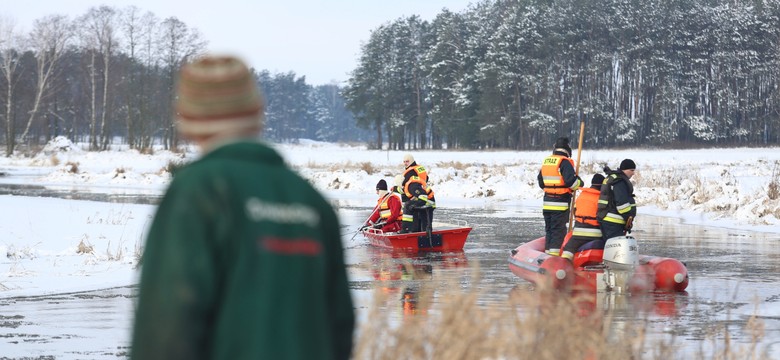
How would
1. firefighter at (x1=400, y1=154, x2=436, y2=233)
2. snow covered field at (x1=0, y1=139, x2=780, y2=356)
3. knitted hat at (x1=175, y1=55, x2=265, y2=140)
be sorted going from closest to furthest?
1. knitted hat at (x1=175, y1=55, x2=265, y2=140)
2. snow covered field at (x1=0, y1=139, x2=780, y2=356)
3. firefighter at (x1=400, y1=154, x2=436, y2=233)

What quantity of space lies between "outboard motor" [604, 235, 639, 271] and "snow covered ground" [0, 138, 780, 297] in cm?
534

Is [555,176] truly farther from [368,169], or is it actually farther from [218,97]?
[368,169]

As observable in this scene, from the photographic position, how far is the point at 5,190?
33250mm

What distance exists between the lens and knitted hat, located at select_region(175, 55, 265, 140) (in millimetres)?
2635

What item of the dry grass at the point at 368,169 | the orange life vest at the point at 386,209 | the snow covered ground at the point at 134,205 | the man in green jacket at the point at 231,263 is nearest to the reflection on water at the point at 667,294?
the orange life vest at the point at 386,209

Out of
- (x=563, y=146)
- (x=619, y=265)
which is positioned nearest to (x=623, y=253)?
(x=619, y=265)

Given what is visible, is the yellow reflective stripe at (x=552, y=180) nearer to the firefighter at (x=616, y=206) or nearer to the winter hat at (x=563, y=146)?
the winter hat at (x=563, y=146)

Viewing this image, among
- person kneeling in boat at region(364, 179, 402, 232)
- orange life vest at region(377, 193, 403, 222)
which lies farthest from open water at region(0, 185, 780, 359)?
orange life vest at region(377, 193, 403, 222)

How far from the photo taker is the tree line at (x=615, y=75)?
257 ft

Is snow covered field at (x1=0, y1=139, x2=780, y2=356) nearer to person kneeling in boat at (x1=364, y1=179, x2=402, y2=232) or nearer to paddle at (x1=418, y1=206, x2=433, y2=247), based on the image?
person kneeling in boat at (x1=364, y1=179, x2=402, y2=232)

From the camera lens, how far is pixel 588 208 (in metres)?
13.0

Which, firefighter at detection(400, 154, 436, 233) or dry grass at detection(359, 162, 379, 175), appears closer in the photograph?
firefighter at detection(400, 154, 436, 233)

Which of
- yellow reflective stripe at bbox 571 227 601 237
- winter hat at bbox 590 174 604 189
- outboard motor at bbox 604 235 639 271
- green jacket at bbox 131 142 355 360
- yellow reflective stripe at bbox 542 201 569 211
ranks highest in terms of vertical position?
winter hat at bbox 590 174 604 189

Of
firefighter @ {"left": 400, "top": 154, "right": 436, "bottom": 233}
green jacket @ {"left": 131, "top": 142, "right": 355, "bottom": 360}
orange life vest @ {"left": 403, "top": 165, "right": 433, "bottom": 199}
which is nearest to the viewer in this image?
green jacket @ {"left": 131, "top": 142, "right": 355, "bottom": 360}
